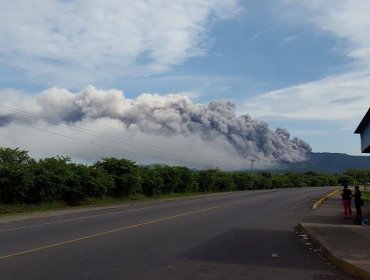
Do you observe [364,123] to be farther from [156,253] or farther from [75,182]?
[75,182]

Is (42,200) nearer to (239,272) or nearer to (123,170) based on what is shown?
(123,170)

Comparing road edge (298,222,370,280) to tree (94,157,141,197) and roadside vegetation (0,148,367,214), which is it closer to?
roadside vegetation (0,148,367,214)

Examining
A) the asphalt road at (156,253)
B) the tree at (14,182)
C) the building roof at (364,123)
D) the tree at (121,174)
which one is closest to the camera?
the asphalt road at (156,253)

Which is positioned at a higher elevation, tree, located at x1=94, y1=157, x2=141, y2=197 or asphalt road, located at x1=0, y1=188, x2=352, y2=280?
tree, located at x1=94, y1=157, x2=141, y2=197

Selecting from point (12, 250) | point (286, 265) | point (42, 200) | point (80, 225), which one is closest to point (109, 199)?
point (42, 200)

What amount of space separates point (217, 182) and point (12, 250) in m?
59.9

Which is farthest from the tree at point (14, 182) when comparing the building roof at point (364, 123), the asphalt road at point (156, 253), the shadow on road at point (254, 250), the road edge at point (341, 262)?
the road edge at point (341, 262)

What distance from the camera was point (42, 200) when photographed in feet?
97.9

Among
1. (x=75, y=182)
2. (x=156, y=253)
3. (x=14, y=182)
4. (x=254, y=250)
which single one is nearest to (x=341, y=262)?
(x=254, y=250)

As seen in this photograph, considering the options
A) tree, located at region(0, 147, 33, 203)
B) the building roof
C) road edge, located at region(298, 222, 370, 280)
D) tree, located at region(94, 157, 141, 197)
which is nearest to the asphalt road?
road edge, located at region(298, 222, 370, 280)

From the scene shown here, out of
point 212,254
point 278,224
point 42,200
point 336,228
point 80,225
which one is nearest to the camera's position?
point 212,254

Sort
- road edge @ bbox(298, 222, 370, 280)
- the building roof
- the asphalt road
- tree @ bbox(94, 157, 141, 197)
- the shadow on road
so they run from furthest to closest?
tree @ bbox(94, 157, 141, 197) → the building roof → the shadow on road → the asphalt road → road edge @ bbox(298, 222, 370, 280)

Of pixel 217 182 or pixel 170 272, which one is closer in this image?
pixel 170 272

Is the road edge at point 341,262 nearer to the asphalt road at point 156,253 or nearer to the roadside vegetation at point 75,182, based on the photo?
the asphalt road at point 156,253
